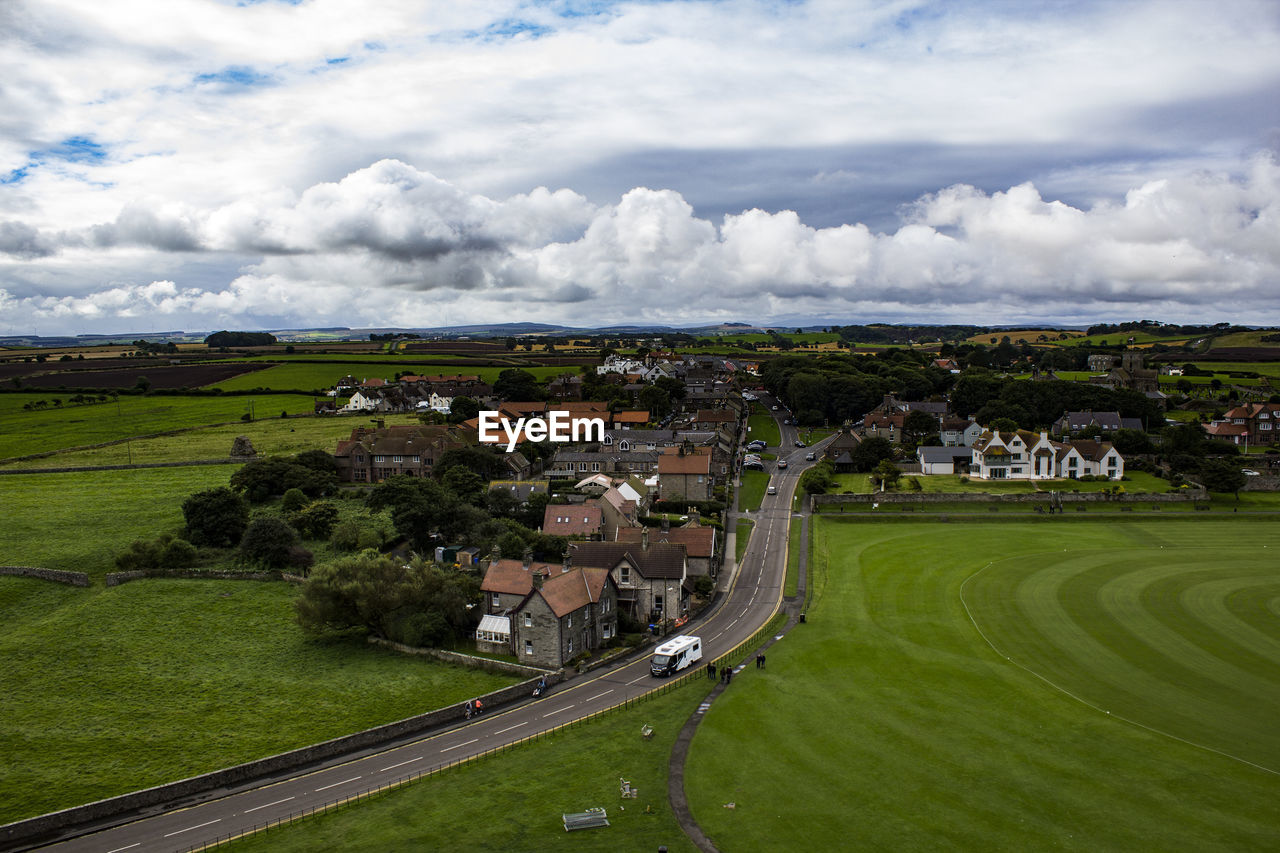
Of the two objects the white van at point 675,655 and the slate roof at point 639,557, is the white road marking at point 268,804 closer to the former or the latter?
the white van at point 675,655

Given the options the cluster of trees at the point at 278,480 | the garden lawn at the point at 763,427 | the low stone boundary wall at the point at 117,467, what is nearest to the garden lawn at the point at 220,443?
the low stone boundary wall at the point at 117,467

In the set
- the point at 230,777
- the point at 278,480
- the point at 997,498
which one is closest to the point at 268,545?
the point at 278,480

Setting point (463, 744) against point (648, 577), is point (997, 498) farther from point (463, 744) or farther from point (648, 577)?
point (463, 744)

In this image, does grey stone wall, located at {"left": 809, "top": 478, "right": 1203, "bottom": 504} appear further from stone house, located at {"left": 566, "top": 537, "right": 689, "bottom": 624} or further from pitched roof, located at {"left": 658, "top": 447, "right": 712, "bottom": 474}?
stone house, located at {"left": 566, "top": 537, "right": 689, "bottom": 624}

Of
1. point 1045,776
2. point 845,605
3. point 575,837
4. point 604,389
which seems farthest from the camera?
point 604,389

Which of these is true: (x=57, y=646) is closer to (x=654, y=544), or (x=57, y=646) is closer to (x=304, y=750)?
(x=304, y=750)

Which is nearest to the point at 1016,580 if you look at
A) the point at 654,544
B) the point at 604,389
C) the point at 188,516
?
the point at 654,544
